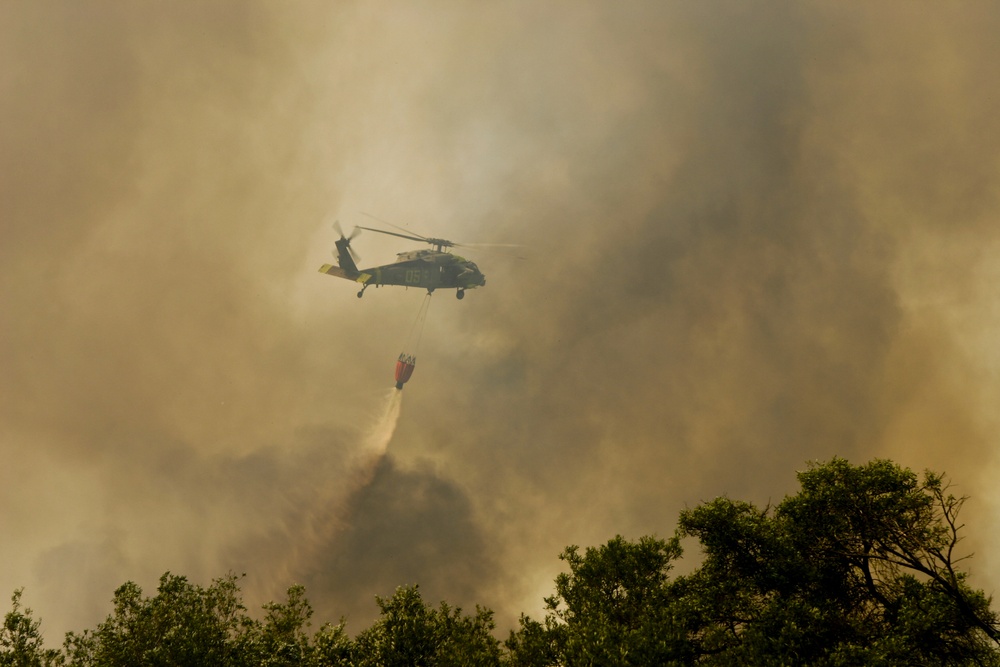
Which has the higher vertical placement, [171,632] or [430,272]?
[430,272]

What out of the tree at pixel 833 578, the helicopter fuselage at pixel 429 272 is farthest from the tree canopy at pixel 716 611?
the helicopter fuselage at pixel 429 272

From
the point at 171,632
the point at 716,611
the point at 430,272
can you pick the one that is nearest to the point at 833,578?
the point at 716,611

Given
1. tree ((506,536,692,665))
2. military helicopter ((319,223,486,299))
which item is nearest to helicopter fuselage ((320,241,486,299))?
military helicopter ((319,223,486,299))

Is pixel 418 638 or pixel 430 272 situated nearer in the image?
pixel 418 638

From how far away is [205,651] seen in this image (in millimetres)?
37781

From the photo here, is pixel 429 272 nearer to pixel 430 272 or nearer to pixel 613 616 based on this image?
pixel 430 272

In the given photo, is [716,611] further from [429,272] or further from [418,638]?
[429,272]

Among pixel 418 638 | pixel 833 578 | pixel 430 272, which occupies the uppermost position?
pixel 430 272

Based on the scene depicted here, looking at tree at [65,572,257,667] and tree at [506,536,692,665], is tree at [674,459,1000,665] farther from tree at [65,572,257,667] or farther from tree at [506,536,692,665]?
tree at [65,572,257,667]

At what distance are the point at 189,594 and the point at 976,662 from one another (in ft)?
150

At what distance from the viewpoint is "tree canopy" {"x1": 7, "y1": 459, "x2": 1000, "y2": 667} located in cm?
3275

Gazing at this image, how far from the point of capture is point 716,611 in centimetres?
3628

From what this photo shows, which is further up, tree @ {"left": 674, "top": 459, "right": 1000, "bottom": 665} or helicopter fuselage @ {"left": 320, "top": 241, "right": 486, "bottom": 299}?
helicopter fuselage @ {"left": 320, "top": 241, "right": 486, "bottom": 299}

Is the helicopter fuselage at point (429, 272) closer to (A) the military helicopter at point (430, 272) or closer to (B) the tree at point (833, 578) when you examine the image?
(A) the military helicopter at point (430, 272)
